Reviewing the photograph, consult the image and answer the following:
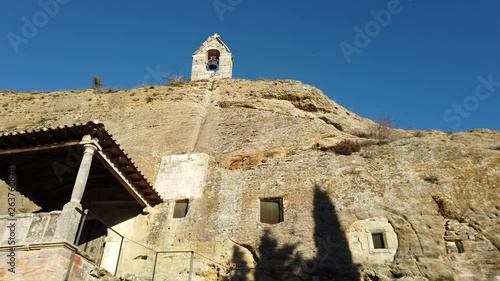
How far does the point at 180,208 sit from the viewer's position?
12.2m

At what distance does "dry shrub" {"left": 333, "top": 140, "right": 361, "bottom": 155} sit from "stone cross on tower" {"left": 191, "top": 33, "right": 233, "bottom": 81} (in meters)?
8.63

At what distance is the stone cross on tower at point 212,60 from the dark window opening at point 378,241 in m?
11.9

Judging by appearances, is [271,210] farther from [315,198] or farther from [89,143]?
[89,143]

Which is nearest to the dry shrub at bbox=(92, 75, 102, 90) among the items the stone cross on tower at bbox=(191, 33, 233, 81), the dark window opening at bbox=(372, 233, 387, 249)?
the stone cross on tower at bbox=(191, 33, 233, 81)

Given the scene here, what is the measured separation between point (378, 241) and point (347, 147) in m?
3.48

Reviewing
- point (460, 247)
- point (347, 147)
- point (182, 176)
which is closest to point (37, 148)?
point (182, 176)

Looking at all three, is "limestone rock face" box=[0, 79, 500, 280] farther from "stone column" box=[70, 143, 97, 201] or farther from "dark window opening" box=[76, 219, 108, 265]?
"stone column" box=[70, 143, 97, 201]

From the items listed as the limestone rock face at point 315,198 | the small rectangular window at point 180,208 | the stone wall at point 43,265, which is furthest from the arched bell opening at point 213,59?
the stone wall at point 43,265

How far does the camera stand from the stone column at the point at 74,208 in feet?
26.9

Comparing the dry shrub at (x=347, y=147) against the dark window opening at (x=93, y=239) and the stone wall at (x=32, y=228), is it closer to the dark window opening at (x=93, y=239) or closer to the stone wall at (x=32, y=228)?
the dark window opening at (x=93, y=239)

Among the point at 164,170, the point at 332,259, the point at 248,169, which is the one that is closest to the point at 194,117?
the point at 164,170

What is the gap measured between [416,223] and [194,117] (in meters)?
9.65

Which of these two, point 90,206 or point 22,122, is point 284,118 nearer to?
point 90,206

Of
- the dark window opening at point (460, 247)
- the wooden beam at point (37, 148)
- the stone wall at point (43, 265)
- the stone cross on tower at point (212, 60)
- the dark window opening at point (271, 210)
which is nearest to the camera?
the stone wall at point (43, 265)
